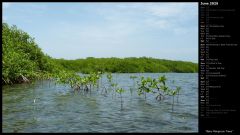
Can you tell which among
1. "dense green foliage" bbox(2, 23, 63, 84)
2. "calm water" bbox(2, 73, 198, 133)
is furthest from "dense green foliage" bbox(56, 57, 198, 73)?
"calm water" bbox(2, 73, 198, 133)

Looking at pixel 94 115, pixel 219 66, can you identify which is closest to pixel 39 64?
pixel 94 115

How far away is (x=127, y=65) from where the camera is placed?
63500 millimetres

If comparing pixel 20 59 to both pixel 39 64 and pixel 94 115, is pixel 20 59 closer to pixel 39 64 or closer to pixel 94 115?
pixel 39 64

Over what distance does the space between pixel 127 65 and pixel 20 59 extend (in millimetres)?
40046

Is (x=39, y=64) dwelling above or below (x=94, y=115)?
above

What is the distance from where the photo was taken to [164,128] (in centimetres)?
1073

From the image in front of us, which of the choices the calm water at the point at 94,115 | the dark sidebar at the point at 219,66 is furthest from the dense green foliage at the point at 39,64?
the dark sidebar at the point at 219,66

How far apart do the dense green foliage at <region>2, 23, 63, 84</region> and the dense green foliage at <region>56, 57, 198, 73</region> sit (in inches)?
917

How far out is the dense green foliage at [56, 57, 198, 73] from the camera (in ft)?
194

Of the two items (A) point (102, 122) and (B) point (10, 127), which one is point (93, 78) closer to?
(A) point (102, 122)

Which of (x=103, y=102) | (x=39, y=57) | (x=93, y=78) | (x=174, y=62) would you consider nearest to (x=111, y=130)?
(x=103, y=102)

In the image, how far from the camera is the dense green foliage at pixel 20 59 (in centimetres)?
2192

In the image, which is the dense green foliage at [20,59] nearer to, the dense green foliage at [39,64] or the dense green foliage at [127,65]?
the dense green foliage at [39,64]

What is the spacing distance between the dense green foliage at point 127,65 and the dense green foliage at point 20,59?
23303 millimetres
